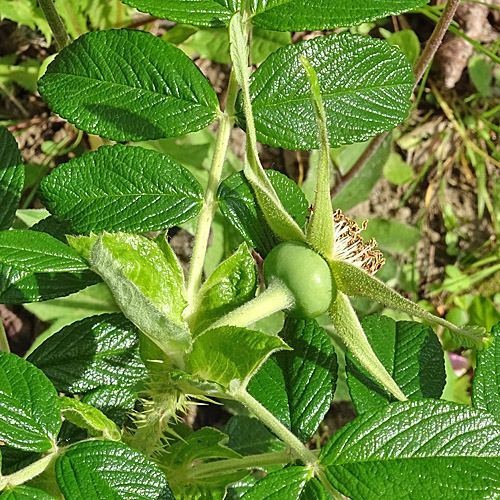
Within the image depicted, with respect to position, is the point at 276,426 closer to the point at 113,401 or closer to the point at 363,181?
the point at 113,401

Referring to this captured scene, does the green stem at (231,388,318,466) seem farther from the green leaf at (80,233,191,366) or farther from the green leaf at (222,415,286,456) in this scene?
the green leaf at (222,415,286,456)

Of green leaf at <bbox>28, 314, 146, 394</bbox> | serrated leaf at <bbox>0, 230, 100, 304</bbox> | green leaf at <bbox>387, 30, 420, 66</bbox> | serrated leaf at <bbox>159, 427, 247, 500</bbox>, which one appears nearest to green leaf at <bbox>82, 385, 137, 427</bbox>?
green leaf at <bbox>28, 314, 146, 394</bbox>

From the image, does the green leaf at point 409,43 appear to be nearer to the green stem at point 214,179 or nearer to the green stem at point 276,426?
the green stem at point 214,179

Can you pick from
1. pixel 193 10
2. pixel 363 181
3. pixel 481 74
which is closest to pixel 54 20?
pixel 193 10

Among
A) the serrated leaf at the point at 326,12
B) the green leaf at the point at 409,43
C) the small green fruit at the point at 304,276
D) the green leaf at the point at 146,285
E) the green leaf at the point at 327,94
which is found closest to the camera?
the green leaf at the point at 146,285

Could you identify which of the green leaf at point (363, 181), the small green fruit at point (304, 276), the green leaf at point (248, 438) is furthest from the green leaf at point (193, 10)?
the green leaf at point (363, 181)

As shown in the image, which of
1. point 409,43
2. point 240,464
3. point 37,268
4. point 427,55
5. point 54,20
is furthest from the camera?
point 409,43
